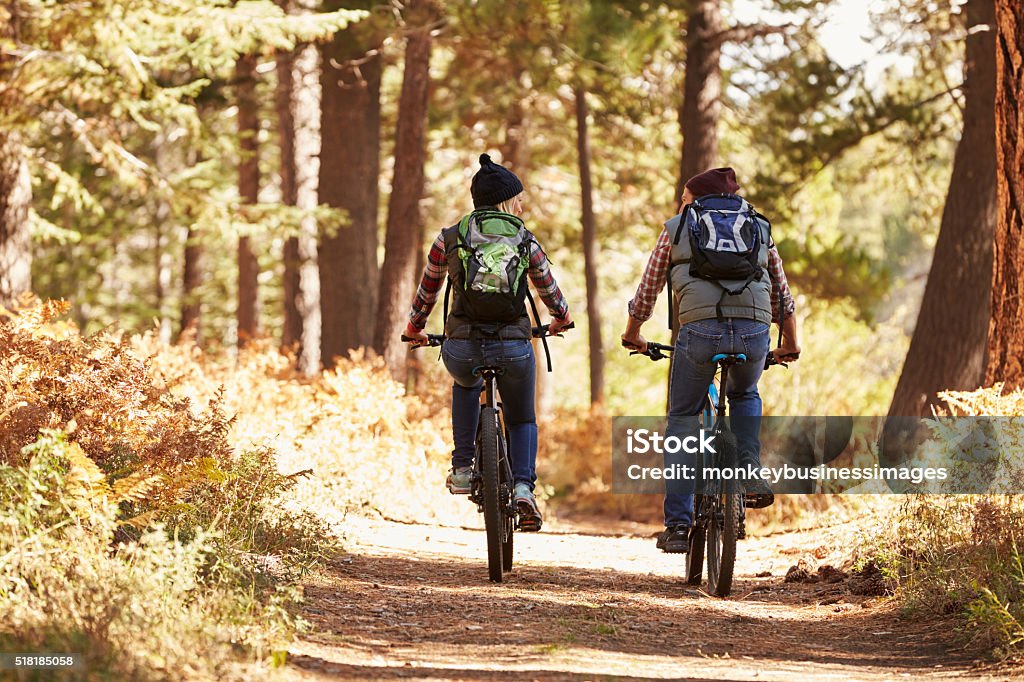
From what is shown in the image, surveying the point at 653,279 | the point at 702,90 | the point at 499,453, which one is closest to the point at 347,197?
the point at 702,90

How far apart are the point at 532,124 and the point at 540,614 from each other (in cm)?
1809

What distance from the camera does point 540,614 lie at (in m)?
6.47

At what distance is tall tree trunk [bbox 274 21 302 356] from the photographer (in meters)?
18.1

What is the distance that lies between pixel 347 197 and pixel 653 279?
10111mm

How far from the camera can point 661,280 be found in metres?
7.08

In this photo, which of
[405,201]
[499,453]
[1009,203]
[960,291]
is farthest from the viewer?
[405,201]

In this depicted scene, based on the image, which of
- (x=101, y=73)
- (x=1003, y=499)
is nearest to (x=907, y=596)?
(x=1003, y=499)

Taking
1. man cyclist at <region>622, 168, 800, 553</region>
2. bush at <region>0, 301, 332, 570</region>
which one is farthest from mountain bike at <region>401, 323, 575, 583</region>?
bush at <region>0, 301, 332, 570</region>

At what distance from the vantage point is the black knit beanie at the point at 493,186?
700 centimetres

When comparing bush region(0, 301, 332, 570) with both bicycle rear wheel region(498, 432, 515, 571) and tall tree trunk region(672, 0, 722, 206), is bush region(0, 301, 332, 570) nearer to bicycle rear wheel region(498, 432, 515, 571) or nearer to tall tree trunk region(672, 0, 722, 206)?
bicycle rear wheel region(498, 432, 515, 571)

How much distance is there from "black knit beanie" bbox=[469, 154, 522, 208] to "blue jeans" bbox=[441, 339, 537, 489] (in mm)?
816

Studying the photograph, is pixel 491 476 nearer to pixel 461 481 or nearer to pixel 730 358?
pixel 461 481

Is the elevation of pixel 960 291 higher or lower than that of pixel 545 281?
higher

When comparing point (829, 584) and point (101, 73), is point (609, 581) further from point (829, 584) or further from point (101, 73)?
point (101, 73)
